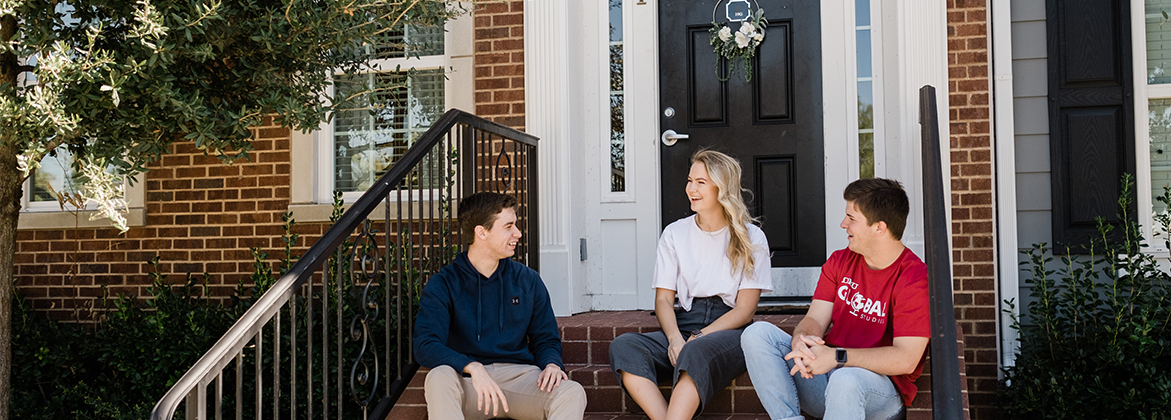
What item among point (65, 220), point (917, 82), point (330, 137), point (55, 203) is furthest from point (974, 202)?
point (55, 203)

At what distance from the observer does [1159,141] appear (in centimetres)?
421

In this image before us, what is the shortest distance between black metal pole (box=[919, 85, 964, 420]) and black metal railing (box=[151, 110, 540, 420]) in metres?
1.56

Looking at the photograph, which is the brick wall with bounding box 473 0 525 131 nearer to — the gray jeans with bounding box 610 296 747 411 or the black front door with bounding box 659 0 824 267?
the black front door with bounding box 659 0 824 267

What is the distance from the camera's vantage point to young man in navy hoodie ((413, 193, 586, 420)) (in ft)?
9.46

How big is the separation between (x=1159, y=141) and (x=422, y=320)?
3.52 m

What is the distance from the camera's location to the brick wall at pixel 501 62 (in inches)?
180

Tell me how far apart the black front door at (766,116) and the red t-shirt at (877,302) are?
1421 mm

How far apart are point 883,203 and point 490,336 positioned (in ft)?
4.55

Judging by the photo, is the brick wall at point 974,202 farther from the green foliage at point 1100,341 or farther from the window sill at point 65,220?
the window sill at point 65,220

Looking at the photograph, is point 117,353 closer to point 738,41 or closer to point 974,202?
point 738,41

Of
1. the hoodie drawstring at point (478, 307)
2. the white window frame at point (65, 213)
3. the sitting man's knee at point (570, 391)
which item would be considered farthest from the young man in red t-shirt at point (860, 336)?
the white window frame at point (65, 213)

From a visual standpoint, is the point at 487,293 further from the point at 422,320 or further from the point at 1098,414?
the point at 1098,414

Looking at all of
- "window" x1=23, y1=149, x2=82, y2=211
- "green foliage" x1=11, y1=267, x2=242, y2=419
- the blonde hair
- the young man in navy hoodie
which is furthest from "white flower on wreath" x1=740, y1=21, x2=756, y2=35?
"window" x1=23, y1=149, x2=82, y2=211

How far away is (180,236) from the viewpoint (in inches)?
202
